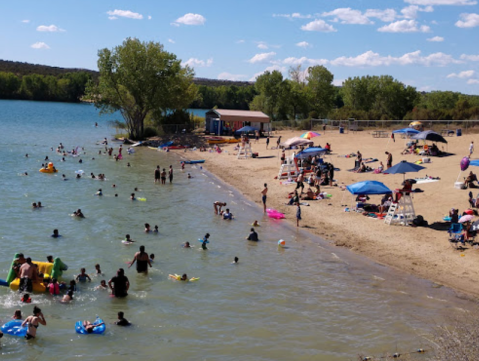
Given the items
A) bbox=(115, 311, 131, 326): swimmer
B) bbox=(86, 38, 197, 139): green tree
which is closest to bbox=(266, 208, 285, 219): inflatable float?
bbox=(115, 311, 131, 326): swimmer

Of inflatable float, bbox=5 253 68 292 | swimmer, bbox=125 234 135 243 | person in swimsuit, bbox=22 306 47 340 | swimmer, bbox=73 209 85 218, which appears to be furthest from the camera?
swimmer, bbox=73 209 85 218

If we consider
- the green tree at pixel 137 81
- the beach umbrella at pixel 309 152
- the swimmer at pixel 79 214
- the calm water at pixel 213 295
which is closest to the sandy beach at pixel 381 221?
the calm water at pixel 213 295

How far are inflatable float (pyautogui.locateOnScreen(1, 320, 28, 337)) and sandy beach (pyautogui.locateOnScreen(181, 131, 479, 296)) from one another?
13273 mm

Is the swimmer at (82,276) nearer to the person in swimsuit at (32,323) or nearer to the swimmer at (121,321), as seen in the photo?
the swimmer at (121,321)

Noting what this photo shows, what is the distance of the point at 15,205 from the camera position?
28484 mm

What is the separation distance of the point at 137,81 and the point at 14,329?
49.5m

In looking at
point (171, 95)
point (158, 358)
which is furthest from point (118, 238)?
point (171, 95)

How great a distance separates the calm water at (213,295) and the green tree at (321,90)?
62693mm

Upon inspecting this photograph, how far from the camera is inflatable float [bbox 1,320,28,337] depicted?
43.3 ft

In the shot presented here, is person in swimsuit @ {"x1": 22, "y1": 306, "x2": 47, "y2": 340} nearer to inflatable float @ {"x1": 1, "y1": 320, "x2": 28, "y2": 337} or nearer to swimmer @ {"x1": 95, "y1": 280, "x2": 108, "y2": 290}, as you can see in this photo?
inflatable float @ {"x1": 1, "y1": 320, "x2": 28, "y2": 337}

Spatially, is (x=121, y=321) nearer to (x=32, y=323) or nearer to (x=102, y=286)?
(x=32, y=323)

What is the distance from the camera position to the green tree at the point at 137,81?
59875 millimetres

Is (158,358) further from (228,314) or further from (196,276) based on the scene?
(196,276)

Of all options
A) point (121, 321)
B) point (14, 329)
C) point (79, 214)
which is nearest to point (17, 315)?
point (14, 329)
